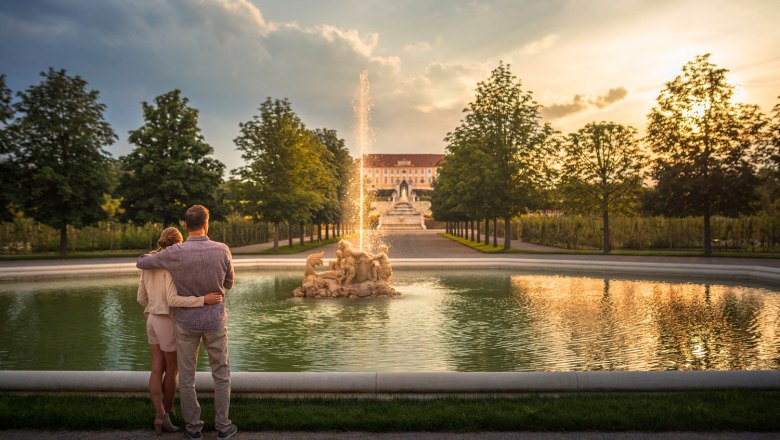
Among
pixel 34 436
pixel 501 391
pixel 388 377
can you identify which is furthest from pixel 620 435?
pixel 34 436

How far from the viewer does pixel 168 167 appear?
36.6 meters

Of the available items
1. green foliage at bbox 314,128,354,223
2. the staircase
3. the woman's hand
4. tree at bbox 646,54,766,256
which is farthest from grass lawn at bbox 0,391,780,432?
the staircase

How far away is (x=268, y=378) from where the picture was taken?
7.20m

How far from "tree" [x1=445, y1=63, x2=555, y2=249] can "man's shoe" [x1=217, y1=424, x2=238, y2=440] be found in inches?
1291

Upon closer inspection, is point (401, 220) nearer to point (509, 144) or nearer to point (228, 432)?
point (509, 144)

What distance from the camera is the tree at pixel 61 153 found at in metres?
35.0

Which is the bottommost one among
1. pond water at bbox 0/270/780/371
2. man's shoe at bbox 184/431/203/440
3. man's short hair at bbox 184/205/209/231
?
pond water at bbox 0/270/780/371

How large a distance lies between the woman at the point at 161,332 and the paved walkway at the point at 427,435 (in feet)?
1.01

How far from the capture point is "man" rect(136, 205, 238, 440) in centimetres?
579

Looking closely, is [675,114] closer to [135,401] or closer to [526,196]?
[526,196]

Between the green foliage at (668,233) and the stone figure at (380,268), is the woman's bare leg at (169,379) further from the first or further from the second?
the green foliage at (668,233)

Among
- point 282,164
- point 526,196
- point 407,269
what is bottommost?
point 407,269

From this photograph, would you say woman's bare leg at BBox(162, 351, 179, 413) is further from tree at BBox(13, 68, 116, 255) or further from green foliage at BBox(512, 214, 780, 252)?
green foliage at BBox(512, 214, 780, 252)

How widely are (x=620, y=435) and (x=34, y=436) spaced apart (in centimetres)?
601
